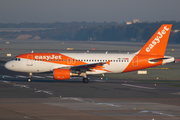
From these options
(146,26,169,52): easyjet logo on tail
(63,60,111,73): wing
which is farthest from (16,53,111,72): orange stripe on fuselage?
(146,26,169,52): easyjet logo on tail

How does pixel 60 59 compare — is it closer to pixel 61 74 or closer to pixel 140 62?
pixel 61 74

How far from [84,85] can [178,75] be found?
62.7ft

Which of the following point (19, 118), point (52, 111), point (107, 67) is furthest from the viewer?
point (107, 67)

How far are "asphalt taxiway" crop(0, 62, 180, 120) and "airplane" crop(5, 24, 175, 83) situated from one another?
10.5ft

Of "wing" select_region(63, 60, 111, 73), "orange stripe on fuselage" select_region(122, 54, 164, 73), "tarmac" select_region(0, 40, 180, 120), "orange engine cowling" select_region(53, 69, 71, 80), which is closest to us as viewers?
"tarmac" select_region(0, 40, 180, 120)

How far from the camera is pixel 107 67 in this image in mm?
40188

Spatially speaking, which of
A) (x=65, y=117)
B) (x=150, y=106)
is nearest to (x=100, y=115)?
(x=65, y=117)

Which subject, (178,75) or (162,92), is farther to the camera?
(178,75)

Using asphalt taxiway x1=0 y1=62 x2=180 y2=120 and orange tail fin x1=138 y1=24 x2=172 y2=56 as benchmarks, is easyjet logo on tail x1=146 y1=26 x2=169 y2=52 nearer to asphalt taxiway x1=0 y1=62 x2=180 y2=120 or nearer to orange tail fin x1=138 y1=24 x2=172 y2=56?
orange tail fin x1=138 y1=24 x2=172 y2=56

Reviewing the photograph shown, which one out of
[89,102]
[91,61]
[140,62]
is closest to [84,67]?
[91,61]

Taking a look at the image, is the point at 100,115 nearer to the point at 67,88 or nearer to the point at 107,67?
the point at 67,88

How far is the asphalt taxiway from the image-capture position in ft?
69.5

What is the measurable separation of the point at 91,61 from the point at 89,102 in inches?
563

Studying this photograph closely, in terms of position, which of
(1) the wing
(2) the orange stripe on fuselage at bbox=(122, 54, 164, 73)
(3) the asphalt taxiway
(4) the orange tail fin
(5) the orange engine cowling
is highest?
(4) the orange tail fin
